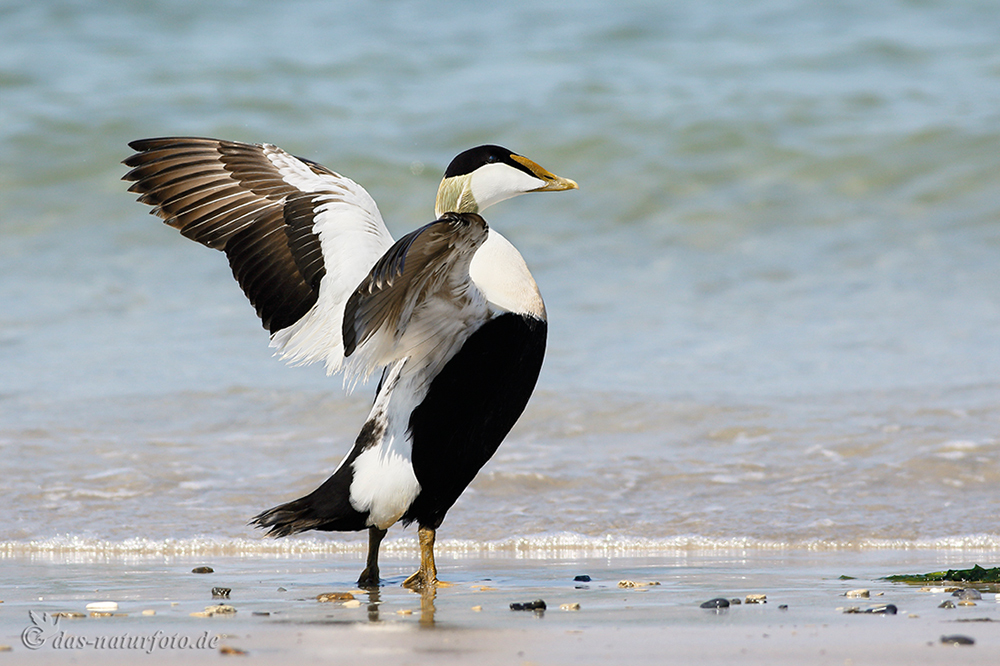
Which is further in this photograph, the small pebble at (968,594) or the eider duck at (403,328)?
the eider duck at (403,328)

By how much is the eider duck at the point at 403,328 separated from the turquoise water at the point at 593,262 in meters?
1.18

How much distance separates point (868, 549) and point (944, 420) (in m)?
1.92

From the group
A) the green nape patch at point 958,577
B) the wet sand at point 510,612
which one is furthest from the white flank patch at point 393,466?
the green nape patch at point 958,577

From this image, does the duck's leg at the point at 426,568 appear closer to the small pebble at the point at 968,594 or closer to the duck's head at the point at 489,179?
the duck's head at the point at 489,179

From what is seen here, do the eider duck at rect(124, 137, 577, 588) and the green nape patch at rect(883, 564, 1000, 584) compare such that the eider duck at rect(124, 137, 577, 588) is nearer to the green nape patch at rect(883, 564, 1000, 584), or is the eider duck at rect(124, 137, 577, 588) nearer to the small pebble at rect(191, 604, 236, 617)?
the small pebble at rect(191, 604, 236, 617)

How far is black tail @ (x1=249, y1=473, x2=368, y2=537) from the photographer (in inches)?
155

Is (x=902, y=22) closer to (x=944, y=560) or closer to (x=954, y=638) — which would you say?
(x=944, y=560)

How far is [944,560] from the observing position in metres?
4.56

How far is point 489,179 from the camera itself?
161 inches

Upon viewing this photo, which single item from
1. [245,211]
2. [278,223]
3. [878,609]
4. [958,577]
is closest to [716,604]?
[878,609]

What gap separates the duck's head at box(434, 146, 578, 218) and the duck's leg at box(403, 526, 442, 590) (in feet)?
3.66

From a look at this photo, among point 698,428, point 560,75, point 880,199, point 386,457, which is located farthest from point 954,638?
point 560,75

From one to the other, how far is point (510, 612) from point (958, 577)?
1.55m

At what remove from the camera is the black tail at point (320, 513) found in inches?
155
